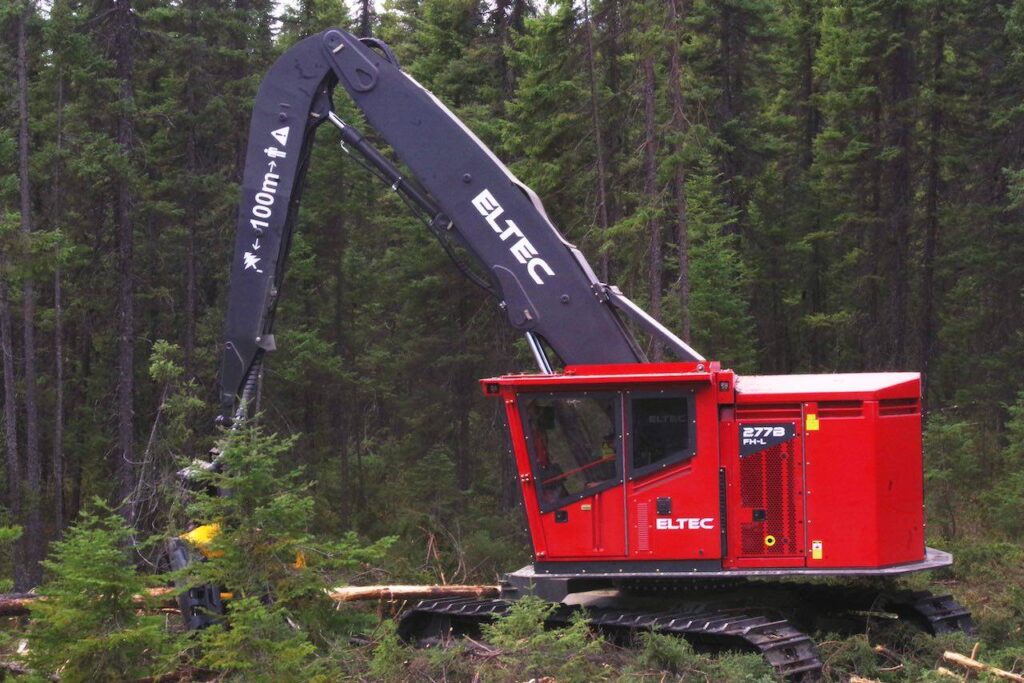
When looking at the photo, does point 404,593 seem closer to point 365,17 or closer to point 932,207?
point 932,207

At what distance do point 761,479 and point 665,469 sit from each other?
0.79 m

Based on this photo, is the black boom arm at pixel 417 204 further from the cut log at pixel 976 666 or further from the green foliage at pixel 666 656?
the cut log at pixel 976 666

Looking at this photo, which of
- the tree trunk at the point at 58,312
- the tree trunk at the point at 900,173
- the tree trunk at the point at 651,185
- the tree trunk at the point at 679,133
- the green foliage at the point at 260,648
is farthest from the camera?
the tree trunk at the point at 900,173

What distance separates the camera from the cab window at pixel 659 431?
1002 centimetres

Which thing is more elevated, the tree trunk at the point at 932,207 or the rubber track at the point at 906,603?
the tree trunk at the point at 932,207

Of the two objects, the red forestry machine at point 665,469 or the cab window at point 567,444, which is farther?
the cab window at point 567,444

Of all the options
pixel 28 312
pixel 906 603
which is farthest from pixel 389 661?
pixel 28 312

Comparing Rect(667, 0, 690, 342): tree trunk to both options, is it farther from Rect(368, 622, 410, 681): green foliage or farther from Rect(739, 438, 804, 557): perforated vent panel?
Rect(368, 622, 410, 681): green foliage

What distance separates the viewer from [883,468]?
32.3 feet

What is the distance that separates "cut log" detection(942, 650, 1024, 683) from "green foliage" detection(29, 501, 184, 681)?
19.4 feet

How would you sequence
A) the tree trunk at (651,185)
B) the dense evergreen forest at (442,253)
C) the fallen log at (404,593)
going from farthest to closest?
the dense evergreen forest at (442,253) < the tree trunk at (651,185) < the fallen log at (404,593)

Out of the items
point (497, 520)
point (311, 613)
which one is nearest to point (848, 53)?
point (497, 520)

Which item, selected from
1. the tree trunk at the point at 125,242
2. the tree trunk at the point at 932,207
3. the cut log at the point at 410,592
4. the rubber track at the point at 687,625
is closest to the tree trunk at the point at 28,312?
the tree trunk at the point at 125,242

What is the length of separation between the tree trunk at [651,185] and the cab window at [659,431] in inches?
367
